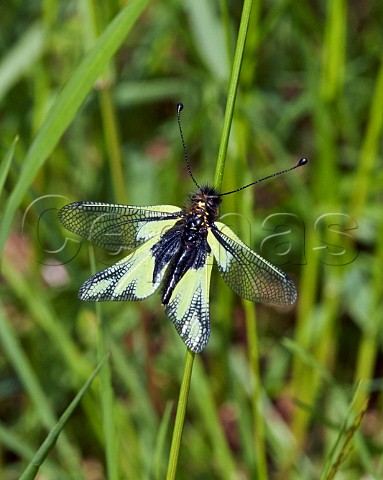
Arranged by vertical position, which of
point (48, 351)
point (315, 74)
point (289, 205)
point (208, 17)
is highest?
point (208, 17)

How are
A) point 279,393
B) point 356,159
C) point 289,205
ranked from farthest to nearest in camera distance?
point 356,159
point 279,393
point 289,205

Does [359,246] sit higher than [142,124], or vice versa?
[142,124]

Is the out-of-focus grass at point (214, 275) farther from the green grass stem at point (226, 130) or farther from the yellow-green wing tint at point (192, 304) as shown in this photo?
the green grass stem at point (226, 130)

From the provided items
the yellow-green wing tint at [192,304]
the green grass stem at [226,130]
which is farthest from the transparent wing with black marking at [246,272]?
the green grass stem at [226,130]

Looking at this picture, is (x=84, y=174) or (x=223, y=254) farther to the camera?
(x=84, y=174)

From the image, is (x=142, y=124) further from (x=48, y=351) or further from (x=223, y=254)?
(x=223, y=254)

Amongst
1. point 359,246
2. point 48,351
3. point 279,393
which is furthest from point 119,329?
point 359,246
